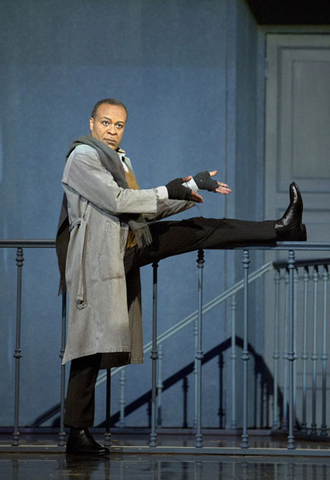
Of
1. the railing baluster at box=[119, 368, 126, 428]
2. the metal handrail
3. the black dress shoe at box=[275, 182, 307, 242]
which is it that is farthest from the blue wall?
the black dress shoe at box=[275, 182, 307, 242]

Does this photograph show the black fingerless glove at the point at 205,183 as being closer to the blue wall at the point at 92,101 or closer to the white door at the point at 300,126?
the blue wall at the point at 92,101

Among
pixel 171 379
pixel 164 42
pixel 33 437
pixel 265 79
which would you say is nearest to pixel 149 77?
pixel 164 42

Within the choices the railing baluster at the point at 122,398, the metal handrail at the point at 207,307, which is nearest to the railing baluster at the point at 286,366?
the metal handrail at the point at 207,307

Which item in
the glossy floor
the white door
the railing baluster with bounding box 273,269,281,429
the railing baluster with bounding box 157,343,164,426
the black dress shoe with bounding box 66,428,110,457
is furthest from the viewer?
the white door

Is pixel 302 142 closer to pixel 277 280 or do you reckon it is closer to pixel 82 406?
pixel 277 280

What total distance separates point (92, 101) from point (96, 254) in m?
2.62

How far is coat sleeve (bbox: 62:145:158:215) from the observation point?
3402mm

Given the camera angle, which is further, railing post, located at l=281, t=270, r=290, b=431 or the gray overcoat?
railing post, located at l=281, t=270, r=290, b=431

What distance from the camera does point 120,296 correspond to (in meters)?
3.45

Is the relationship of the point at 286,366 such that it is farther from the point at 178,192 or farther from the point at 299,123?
the point at 178,192

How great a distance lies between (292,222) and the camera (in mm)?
3668

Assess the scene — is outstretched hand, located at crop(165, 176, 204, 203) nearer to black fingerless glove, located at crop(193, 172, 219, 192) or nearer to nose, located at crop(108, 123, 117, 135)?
black fingerless glove, located at crop(193, 172, 219, 192)

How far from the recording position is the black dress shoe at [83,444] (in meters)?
3.53

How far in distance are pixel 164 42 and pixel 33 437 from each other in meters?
2.80
